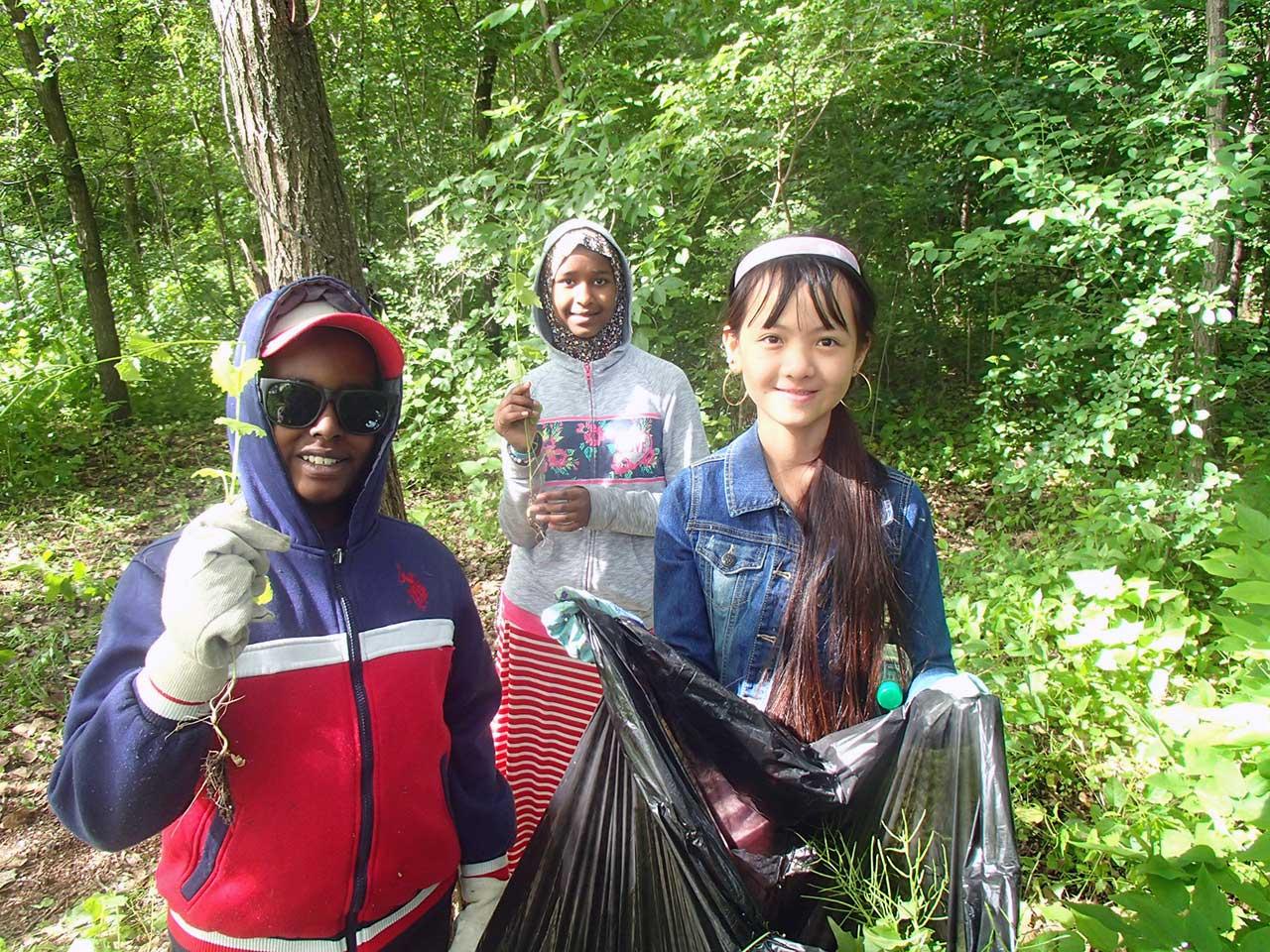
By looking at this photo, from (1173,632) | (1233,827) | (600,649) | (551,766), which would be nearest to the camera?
(600,649)

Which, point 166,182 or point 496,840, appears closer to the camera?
point 496,840

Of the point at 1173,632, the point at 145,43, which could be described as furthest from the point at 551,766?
the point at 145,43

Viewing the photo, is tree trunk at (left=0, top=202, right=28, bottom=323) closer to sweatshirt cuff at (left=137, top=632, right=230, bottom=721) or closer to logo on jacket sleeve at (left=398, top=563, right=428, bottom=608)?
logo on jacket sleeve at (left=398, top=563, right=428, bottom=608)

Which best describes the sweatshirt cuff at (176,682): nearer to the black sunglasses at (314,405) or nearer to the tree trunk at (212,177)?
the black sunglasses at (314,405)

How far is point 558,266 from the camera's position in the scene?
2230 mm

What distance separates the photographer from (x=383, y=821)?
4.09ft

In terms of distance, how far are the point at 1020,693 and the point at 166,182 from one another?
37.0 feet

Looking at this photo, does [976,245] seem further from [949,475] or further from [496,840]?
[496,840]

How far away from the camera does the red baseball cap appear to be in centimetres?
122

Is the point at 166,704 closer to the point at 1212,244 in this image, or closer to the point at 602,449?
the point at 602,449

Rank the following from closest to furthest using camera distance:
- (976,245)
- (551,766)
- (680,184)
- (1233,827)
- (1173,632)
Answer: (1233,827)
(551,766)
(1173,632)
(976,245)
(680,184)

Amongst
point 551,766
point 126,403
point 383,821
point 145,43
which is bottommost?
point 551,766

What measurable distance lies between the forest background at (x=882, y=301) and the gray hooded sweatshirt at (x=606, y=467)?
40cm

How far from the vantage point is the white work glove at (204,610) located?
3.16 ft
